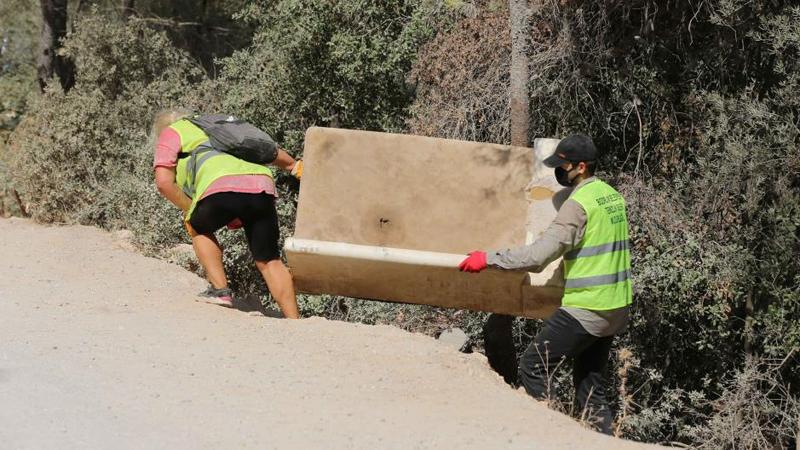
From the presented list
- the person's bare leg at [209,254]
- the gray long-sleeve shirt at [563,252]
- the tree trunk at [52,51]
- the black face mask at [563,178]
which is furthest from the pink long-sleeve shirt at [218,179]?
the tree trunk at [52,51]

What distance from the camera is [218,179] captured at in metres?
7.06

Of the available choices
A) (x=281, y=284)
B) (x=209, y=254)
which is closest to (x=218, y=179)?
(x=209, y=254)

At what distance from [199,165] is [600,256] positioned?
2762mm

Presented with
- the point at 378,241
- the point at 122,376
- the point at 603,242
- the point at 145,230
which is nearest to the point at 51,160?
the point at 145,230

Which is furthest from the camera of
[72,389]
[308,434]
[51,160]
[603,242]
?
[51,160]

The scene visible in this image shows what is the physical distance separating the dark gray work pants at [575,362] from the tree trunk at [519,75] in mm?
2895

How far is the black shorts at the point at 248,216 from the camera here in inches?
280

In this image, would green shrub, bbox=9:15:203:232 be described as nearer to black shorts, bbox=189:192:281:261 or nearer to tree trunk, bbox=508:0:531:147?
black shorts, bbox=189:192:281:261

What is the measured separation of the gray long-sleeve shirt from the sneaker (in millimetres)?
2090

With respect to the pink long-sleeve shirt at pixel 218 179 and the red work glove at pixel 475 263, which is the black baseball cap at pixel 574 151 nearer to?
the red work glove at pixel 475 263

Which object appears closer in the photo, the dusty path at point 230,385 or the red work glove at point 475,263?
the dusty path at point 230,385

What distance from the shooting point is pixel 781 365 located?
26.1 feet

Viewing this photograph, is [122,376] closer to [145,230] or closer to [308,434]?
[308,434]

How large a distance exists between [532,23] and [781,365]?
12.0ft
